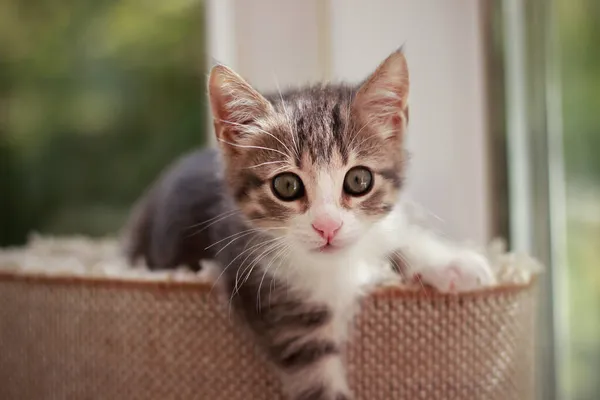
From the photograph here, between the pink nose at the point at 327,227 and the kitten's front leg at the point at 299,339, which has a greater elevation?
the pink nose at the point at 327,227

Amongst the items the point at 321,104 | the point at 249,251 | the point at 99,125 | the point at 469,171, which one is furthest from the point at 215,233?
the point at 99,125

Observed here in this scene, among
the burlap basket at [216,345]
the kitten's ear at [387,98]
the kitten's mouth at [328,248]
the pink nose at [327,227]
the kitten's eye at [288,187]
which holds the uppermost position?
the kitten's ear at [387,98]

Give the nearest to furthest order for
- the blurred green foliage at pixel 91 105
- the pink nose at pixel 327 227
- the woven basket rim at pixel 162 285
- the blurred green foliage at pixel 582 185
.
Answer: the pink nose at pixel 327 227 < the woven basket rim at pixel 162 285 < the blurred green foliage at pixel 582 185 < the blurred green foliage at pixel 91 105

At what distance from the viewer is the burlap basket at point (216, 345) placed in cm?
101

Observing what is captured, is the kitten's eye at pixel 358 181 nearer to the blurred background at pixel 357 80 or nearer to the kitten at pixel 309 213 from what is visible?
the kitten at pixel 309 213

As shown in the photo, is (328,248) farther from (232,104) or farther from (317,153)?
(232,104)

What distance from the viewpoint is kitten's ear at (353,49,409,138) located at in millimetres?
963

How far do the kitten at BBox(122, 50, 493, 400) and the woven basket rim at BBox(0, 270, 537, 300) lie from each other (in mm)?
23

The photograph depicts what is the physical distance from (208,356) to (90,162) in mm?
1187

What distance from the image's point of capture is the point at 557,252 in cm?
150

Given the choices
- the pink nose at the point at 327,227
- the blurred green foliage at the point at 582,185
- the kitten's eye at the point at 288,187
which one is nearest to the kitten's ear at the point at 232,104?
A: the kitten's eye at the point at 288,187

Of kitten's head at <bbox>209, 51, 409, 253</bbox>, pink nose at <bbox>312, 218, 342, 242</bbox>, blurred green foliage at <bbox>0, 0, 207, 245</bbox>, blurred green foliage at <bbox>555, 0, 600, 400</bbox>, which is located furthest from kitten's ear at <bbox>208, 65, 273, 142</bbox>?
blurred green foliage at <bbox>0, 0, 207, 245</bbox>

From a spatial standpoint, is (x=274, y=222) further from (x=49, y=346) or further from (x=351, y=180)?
(x=49, y=346)

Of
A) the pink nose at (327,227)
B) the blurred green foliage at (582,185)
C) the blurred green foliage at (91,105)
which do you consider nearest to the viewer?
the pink nose at (327,227)
